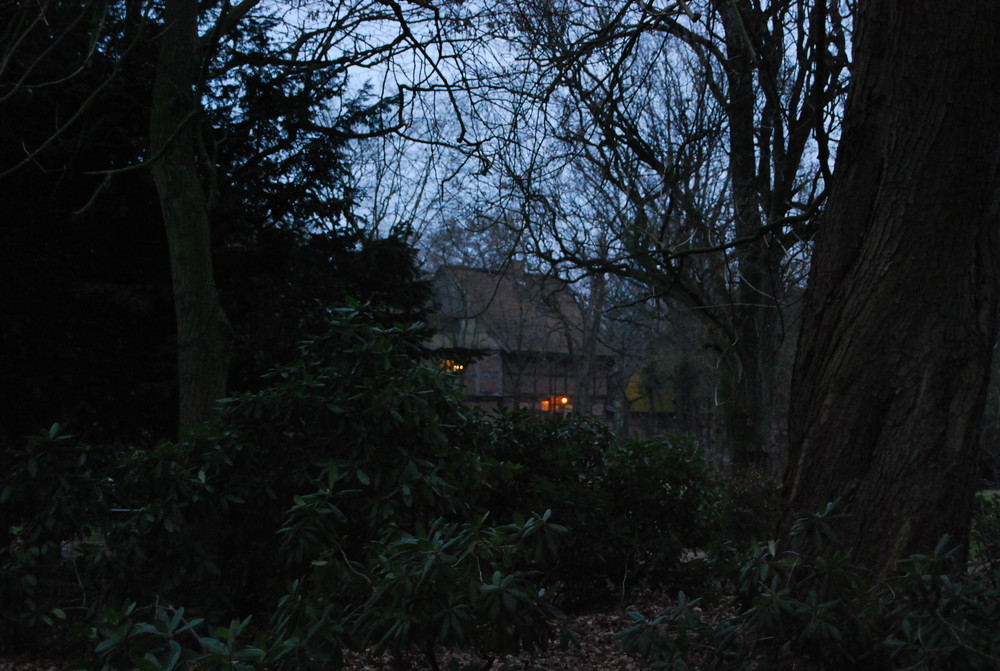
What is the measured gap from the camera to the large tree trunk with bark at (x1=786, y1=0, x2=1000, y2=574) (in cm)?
334

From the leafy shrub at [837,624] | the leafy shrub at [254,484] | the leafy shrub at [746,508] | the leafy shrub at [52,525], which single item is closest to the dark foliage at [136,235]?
the leafy shrub at [254,484]

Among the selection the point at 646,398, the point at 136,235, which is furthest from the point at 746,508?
the point at 646,398

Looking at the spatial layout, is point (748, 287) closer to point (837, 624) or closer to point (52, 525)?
point (52, 525)

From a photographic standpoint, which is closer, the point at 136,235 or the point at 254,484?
the point at 254,484

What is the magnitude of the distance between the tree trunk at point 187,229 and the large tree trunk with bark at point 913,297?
5221 mm

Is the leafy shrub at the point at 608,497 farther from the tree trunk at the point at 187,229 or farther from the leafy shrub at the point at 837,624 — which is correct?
the leafy shrub at the point at 837,624

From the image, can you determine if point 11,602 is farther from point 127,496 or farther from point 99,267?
point 99,267

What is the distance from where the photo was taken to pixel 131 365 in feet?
35.2

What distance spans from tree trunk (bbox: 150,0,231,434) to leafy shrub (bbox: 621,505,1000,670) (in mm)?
5299

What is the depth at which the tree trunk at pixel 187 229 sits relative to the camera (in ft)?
23.6

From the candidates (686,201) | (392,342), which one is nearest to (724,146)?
(686,201)

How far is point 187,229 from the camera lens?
24.3ft

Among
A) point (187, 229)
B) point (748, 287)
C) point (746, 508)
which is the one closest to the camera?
point (187, 229)

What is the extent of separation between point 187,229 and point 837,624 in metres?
6.38
